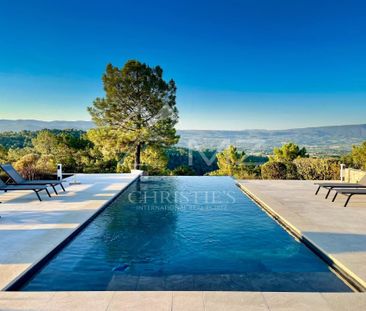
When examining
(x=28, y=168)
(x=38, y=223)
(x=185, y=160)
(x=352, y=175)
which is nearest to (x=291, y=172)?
(x=352, y=175)

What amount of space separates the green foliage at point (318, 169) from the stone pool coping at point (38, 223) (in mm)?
8297

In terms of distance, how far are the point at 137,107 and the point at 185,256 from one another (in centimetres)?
1512

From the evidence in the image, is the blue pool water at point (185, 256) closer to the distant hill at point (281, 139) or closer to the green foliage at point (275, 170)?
the green foliage at point (275, 170)

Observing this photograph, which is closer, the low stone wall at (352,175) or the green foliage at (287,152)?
the low stone wall at (352,175)

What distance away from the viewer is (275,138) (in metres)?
21.6

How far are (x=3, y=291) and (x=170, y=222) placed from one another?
147 inches

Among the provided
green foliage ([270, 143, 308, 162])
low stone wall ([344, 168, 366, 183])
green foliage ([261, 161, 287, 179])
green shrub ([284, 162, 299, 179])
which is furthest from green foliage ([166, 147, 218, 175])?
low stone wall ([344, 168, 366, 183])

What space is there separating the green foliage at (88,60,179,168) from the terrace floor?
29.3 ft

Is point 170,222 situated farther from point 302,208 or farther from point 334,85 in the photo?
point 334,85

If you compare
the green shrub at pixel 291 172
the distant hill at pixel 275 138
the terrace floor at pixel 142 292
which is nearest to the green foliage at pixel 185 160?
the distant hill at pixel 275 138

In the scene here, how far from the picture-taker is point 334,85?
23.7 metres

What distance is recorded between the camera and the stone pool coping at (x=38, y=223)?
12.9 ft

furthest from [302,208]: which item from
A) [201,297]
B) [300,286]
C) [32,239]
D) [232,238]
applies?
[32,239]

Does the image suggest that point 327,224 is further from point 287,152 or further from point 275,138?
point 287,152
